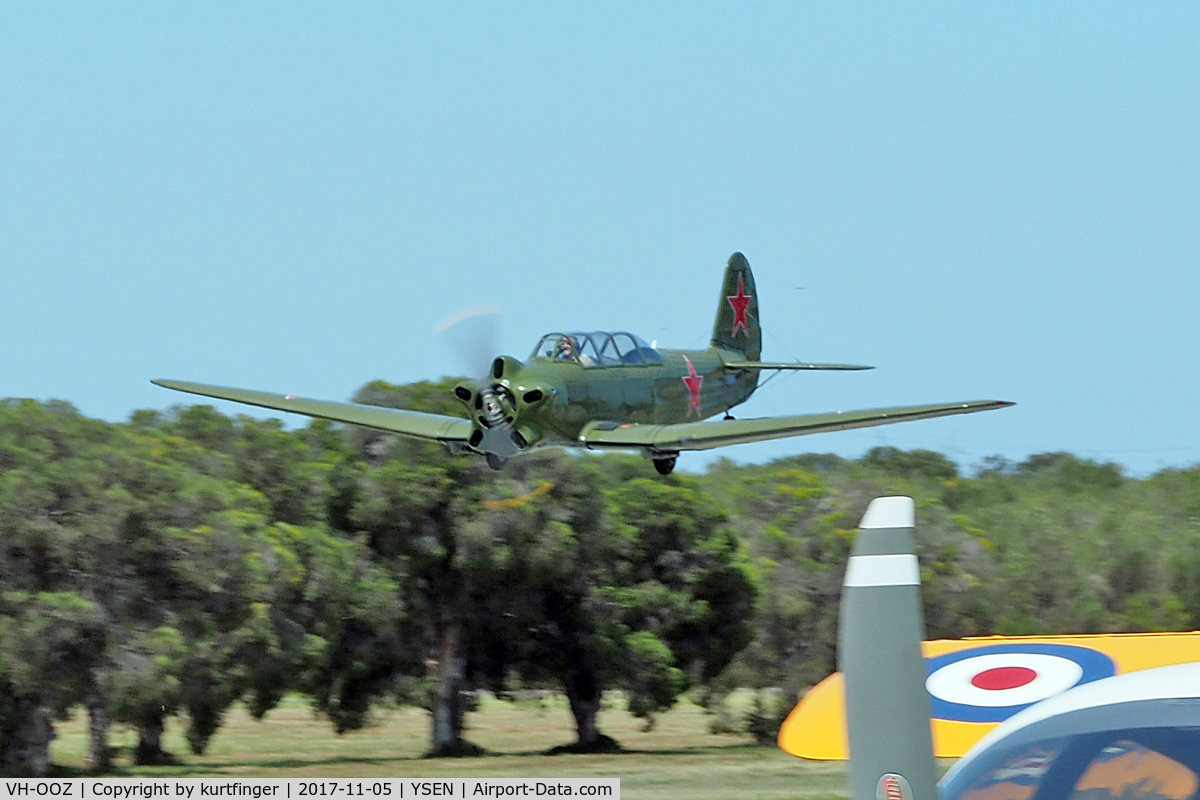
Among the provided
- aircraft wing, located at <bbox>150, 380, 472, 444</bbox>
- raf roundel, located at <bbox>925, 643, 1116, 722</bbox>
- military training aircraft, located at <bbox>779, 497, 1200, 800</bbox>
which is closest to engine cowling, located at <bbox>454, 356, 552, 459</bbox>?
aircraft wing, located at <bbox>150, 380, 472, 444</bbox>

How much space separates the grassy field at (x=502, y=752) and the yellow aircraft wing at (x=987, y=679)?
22.7 m

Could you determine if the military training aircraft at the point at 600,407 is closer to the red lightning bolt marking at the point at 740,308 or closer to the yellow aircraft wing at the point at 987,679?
the red lightning bolt marking at the point at 740,308

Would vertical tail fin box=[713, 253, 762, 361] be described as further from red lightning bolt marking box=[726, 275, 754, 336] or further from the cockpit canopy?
the cockpit canopy

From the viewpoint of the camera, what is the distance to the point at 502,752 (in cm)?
3312

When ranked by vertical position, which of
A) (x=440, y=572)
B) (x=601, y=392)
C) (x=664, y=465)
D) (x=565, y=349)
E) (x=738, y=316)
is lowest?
(x=440, y=572)

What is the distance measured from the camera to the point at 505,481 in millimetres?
33969

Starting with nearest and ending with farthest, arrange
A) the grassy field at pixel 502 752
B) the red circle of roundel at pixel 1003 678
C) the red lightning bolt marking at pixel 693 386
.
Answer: the red circle of roundel at pixel 1003 678
the red lightning bolt marking at pixel 693 386
the grassy field at pixel 502 752

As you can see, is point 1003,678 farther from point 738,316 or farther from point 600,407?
point 738,316

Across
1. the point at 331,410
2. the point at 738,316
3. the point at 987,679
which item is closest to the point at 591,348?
the point at 331,410

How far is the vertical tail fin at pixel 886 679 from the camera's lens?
3041 millimetres

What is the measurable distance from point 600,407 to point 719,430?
6.12ft

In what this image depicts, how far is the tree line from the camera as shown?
88.4ft

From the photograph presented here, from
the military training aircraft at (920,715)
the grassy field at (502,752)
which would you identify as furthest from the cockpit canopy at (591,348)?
the military training aircraft at (920,715)

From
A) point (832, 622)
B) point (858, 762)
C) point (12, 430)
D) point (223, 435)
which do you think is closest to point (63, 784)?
point (12, 430)
